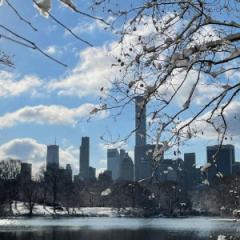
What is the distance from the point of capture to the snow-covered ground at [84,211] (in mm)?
135375

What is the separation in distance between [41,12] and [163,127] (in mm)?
5877

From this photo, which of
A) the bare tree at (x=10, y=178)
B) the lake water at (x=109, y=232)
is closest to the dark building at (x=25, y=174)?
the bare tree at (x=10, y=178)

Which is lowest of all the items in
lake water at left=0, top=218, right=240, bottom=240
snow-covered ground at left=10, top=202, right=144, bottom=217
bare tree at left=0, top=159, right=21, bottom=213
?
lake water at left=0, top=218, right=240, bottom=240

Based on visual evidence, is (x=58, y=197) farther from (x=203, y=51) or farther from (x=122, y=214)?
(x=203, y=51)

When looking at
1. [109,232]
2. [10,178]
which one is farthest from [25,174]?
[109,232]

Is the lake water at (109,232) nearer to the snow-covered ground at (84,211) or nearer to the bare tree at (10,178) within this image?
the bare tree at (10,178)

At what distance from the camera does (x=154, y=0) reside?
9094 mm

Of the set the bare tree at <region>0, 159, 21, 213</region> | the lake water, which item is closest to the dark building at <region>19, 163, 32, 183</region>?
the bare tree at <region>0, 159, 21, 213</region>

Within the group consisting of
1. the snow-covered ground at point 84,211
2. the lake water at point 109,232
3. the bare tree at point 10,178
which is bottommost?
the lake water at point 109,232

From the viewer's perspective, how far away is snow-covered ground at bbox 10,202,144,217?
13538 cm

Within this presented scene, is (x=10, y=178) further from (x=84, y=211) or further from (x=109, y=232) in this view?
(x=109, y=232)

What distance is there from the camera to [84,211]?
15175 centimetres

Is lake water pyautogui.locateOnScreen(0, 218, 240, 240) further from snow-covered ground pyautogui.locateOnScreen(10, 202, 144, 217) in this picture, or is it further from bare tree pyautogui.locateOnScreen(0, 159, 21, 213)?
snow-covered ground pyautogui.locateOnScreen(10, 202, 144, 217)

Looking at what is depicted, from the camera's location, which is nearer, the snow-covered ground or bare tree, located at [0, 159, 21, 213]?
bare tree, located at [0, 159, 21, 213]
